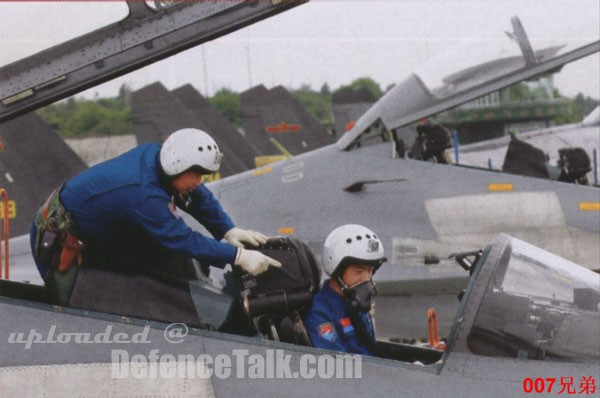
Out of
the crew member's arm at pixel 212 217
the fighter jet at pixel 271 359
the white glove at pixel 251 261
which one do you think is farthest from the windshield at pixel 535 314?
the crew member's arm at pixel 212 217

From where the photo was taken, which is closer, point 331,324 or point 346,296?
point 331,324

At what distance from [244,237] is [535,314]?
1405mm

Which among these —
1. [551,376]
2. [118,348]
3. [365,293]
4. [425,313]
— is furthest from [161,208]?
[425,313]

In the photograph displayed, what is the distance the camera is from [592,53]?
22.4ft

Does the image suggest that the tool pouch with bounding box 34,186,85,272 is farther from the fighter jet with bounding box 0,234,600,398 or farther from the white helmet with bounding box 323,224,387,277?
the white helmet with bounding box 323,224,387,277

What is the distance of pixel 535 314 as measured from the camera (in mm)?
2873

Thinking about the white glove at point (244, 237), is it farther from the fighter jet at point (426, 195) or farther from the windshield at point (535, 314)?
the fighter jet at point (426, 195)

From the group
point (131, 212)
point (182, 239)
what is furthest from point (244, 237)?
point (131, 212)

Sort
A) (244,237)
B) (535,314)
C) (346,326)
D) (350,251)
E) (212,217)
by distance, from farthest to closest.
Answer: (212,217)
(244,237)
(350,251)
(346,326)
(535,314)

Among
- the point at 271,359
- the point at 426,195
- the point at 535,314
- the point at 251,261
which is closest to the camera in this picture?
the point at 271,359

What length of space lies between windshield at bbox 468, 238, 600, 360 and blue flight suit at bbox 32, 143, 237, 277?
104 cm

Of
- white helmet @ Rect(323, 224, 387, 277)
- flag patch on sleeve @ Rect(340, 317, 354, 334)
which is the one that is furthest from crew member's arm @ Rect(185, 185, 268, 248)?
flag patch on sleeve @ Rect(340, 317, 354, 334)

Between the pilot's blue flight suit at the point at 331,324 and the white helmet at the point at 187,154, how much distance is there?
725 mm

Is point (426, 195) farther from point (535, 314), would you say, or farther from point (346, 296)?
point (535, 314)
